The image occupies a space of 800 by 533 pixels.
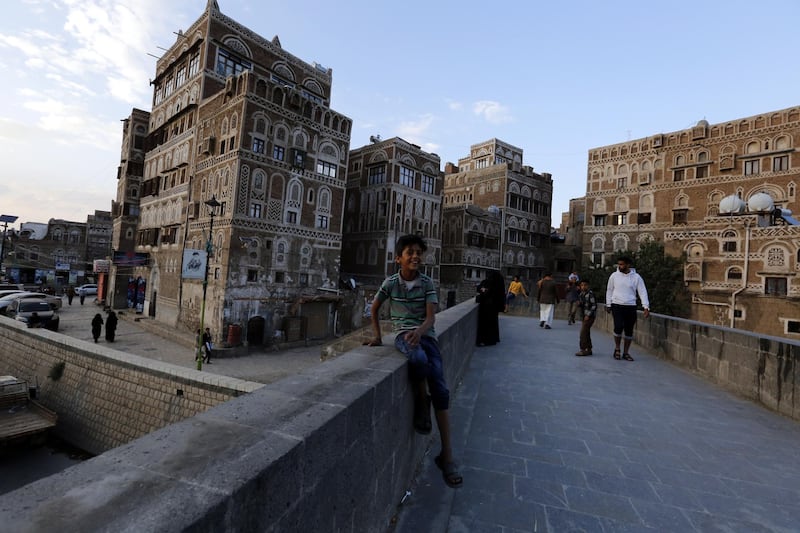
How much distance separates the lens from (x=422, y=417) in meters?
3.30

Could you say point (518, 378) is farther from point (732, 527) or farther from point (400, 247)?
point (400, 247)

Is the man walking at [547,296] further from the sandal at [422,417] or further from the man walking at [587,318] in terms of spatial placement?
the sandal at [422,417]

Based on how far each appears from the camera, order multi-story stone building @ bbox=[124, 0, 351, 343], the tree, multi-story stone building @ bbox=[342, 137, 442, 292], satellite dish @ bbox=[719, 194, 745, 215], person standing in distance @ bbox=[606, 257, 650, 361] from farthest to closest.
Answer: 1. multi-story stone building @ bbox=[342, 137, 442, 292]
2. the tree
3. satellite dish @ bbox=[719, 194, 745, 215]
4. multi-story stone building @ bbox=[124, 0, 351, 343]
5. person standing in distance @ bbox=[606, 257, 650, 361]

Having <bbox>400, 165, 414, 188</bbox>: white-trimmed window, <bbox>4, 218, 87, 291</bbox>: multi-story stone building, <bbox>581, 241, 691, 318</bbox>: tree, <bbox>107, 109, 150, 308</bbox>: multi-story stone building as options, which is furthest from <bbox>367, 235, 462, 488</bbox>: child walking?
<bbox>4, 218, 87, 291</bbox>: multi-story stone building

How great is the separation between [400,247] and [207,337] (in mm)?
Answer: 22225

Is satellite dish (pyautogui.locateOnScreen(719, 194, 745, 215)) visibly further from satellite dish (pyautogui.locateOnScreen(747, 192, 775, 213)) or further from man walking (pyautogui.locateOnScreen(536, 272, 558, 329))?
man walking (pyautogui.locateOnScreen(536, 272, 558, 329))

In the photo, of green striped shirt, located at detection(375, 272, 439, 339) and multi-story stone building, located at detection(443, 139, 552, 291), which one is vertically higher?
multi-story stone building, located at detection(443, 139, 552, 291)

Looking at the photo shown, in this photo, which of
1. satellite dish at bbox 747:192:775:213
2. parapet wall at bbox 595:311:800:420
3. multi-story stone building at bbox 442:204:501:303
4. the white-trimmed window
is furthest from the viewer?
multi-story stone building at bbox 442:204:501:303

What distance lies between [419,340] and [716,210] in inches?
1716

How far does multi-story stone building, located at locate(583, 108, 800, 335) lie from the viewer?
28656mm

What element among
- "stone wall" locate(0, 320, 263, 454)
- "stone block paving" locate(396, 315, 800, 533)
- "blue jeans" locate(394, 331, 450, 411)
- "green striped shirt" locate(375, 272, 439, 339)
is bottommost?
"stone wall" locate(0, 320, 263, 454)

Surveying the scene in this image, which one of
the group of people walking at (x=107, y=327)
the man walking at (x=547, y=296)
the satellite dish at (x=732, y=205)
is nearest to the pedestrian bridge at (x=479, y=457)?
the man walking at (x=547, y=296)

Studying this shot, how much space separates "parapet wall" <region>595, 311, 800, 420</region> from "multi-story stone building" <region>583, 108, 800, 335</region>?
2893cm

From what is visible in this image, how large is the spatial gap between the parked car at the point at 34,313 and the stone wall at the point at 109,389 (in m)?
7.01
